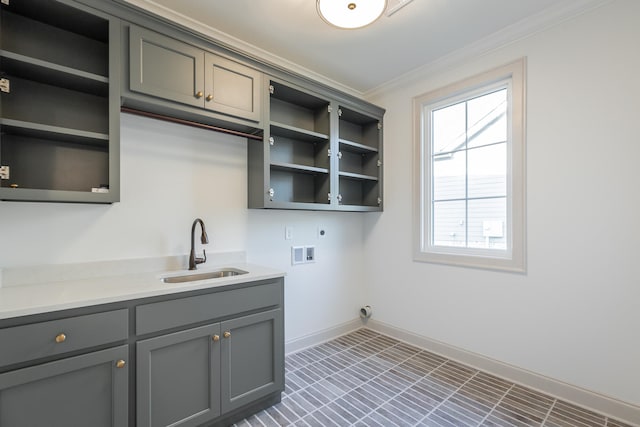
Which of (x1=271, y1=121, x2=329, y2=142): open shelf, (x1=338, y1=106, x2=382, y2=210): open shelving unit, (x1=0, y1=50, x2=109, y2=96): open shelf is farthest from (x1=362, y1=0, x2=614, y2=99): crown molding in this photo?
(x1=0, y1=50, x2=109, y2=96): open shelf

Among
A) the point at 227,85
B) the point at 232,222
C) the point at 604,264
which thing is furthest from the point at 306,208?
the point at 604,264

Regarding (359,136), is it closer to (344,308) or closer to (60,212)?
(344,308)

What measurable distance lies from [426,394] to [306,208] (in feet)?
5.37

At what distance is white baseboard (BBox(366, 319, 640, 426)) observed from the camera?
6.04ft

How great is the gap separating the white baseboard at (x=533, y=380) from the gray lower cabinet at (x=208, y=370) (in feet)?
4.99

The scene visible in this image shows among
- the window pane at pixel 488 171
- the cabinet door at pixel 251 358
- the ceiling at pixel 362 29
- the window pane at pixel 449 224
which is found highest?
the ceiling at pixel 362 29

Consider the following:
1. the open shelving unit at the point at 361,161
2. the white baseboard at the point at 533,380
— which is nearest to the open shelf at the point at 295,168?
the open shelving unit at the point at 361,161

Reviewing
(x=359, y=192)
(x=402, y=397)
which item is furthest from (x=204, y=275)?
(x=359, y=192)

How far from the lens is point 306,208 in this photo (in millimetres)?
2566

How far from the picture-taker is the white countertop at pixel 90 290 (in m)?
1.24

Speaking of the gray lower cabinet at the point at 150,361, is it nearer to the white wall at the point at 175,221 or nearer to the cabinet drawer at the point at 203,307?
the cabinet drawer at the point at 203,307

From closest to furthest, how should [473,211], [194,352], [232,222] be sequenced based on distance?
[194,352] → [232,222] → [473,211]

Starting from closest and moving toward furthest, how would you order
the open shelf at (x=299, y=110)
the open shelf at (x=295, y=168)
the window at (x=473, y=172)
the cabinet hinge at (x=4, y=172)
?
the cabinet hinge at (x=4, y=172), the window at (x=473, y=172), the open shelf at (x=295, y=168), the open shelf at (x=299, y=110)

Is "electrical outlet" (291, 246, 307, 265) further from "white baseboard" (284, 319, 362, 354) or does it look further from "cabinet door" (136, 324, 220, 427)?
"cabinet door" (136, 324, 220, 427)
